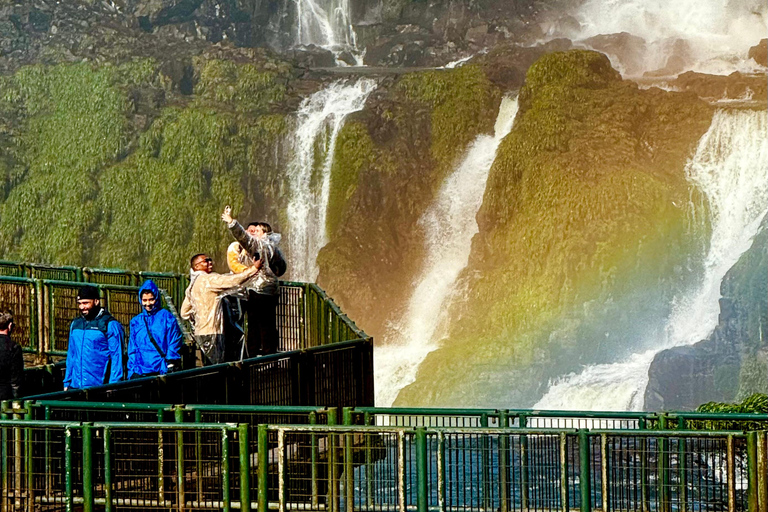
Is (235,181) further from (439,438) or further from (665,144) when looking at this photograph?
(439,438)

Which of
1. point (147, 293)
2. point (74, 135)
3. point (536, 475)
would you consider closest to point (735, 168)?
point (74, 135)

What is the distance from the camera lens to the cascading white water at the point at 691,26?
4456 centimetres

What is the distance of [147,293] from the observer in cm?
1460

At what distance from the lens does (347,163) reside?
145ft

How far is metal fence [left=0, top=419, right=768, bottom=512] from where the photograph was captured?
10477 mm

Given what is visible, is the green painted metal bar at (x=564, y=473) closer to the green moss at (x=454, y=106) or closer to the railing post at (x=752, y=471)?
the railing post at (x=752, y=471)

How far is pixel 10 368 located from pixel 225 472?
10.1ft

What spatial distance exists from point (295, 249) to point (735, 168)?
1303 centimetres

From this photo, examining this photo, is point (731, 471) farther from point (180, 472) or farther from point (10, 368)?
point (10, 368)

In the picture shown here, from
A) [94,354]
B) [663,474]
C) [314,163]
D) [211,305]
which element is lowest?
[663,474]

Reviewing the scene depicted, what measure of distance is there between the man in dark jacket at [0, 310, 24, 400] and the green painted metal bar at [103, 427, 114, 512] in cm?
244

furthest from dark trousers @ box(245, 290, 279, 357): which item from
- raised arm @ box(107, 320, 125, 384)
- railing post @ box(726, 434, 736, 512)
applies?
railing post @ box(726, 434, 736, 512)

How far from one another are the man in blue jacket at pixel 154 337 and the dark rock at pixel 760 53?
1266 inches

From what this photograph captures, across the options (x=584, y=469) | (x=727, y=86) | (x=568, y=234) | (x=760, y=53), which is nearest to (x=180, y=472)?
(x=584, y=469)
